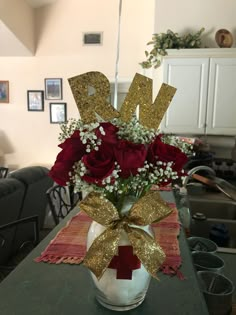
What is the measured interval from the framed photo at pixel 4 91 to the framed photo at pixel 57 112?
2.54 ft

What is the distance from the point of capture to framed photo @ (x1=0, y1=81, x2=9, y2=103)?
15.9 feet

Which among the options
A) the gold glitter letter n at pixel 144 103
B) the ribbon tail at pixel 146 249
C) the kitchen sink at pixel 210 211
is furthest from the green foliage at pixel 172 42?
the ribbon tail at pixel 146 249

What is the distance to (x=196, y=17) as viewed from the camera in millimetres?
3422

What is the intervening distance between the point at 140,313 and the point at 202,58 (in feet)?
9.97

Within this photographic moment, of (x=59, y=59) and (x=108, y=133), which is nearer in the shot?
(x=108, y=133)

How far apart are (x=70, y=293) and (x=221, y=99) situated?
3.00 metres

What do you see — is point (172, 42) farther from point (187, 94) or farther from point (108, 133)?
point (108, 133)

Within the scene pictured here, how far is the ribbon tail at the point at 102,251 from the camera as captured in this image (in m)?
0.71

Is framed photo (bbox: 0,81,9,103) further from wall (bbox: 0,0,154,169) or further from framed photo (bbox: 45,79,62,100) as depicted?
framed photo (bbox: 45,79,62,100)

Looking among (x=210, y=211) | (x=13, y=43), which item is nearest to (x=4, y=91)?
(x=13, y=43)

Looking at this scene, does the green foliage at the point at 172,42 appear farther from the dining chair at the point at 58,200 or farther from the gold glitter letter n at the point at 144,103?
the gold glitter letter n at the point at 144,103

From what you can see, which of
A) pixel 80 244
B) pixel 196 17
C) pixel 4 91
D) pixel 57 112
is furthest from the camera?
pixel 4 91

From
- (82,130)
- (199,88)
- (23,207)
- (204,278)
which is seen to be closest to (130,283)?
(204,278)

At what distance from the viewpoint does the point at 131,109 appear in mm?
812
